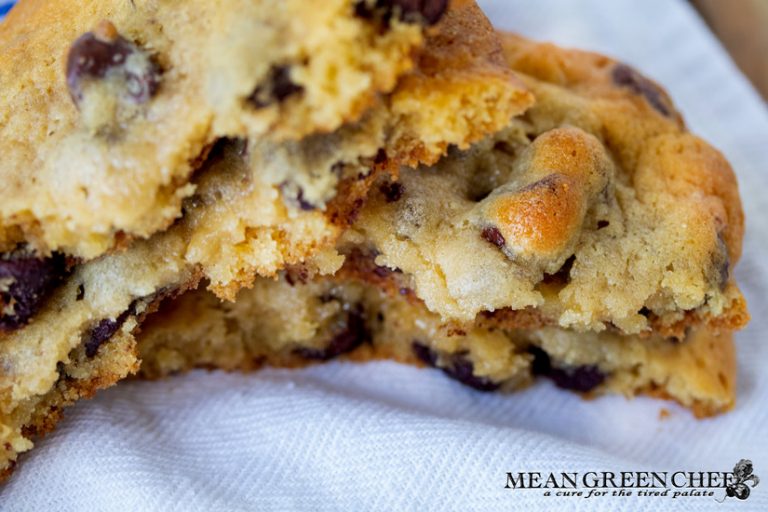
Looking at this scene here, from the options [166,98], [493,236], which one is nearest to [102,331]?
[166,98]

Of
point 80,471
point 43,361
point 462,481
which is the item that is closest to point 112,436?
point 80,471

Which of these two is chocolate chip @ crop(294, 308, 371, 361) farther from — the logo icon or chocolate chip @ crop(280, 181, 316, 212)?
the logo icon

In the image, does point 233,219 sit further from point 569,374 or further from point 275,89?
point 569,374

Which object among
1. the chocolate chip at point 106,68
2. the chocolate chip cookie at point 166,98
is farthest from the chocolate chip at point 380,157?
the chocolate chip at point 106,68

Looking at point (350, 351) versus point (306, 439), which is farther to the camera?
point (350, 351)

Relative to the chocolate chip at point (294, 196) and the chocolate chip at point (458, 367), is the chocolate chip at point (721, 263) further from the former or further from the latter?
the chocolate chip at point (294, 196)

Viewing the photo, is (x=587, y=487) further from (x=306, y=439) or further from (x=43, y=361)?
(x=43, y=361)
